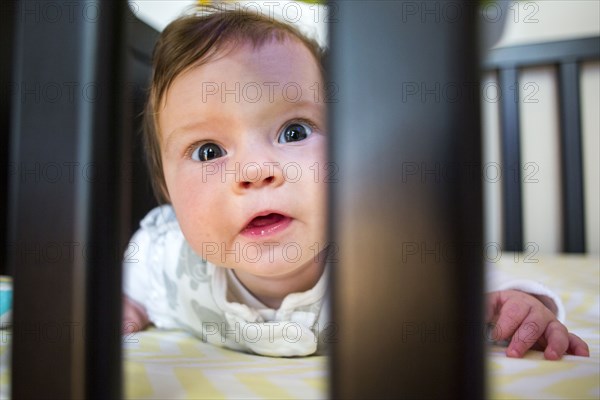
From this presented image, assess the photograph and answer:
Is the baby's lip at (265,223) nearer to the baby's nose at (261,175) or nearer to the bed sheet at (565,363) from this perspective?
the baby's nose at (261,175)

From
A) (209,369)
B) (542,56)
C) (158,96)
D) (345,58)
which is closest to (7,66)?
(158,96)

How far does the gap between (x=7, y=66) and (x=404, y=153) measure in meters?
0.83

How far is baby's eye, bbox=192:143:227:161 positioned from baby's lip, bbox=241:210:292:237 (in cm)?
8

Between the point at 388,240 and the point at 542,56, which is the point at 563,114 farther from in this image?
the point at 388,240

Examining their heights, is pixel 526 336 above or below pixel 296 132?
below

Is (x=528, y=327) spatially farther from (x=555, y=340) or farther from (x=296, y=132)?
(x=296, y=132)

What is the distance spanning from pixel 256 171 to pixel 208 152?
7cm

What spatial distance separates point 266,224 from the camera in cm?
53

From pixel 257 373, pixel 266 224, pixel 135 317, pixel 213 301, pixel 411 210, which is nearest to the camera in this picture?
pixel 411 210

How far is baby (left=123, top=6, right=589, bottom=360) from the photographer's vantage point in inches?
20.4

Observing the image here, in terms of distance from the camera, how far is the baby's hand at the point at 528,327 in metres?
0.50

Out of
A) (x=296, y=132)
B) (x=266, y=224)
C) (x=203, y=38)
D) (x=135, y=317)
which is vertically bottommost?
(x=135, y=317)

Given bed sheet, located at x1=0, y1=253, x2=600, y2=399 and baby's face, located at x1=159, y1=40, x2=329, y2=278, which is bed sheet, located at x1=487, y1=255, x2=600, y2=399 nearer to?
bed sheet, located at x1=0, y1=253, x2=600, y2=399

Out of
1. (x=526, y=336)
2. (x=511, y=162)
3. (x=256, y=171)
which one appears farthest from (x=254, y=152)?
(x=511, y=162)
